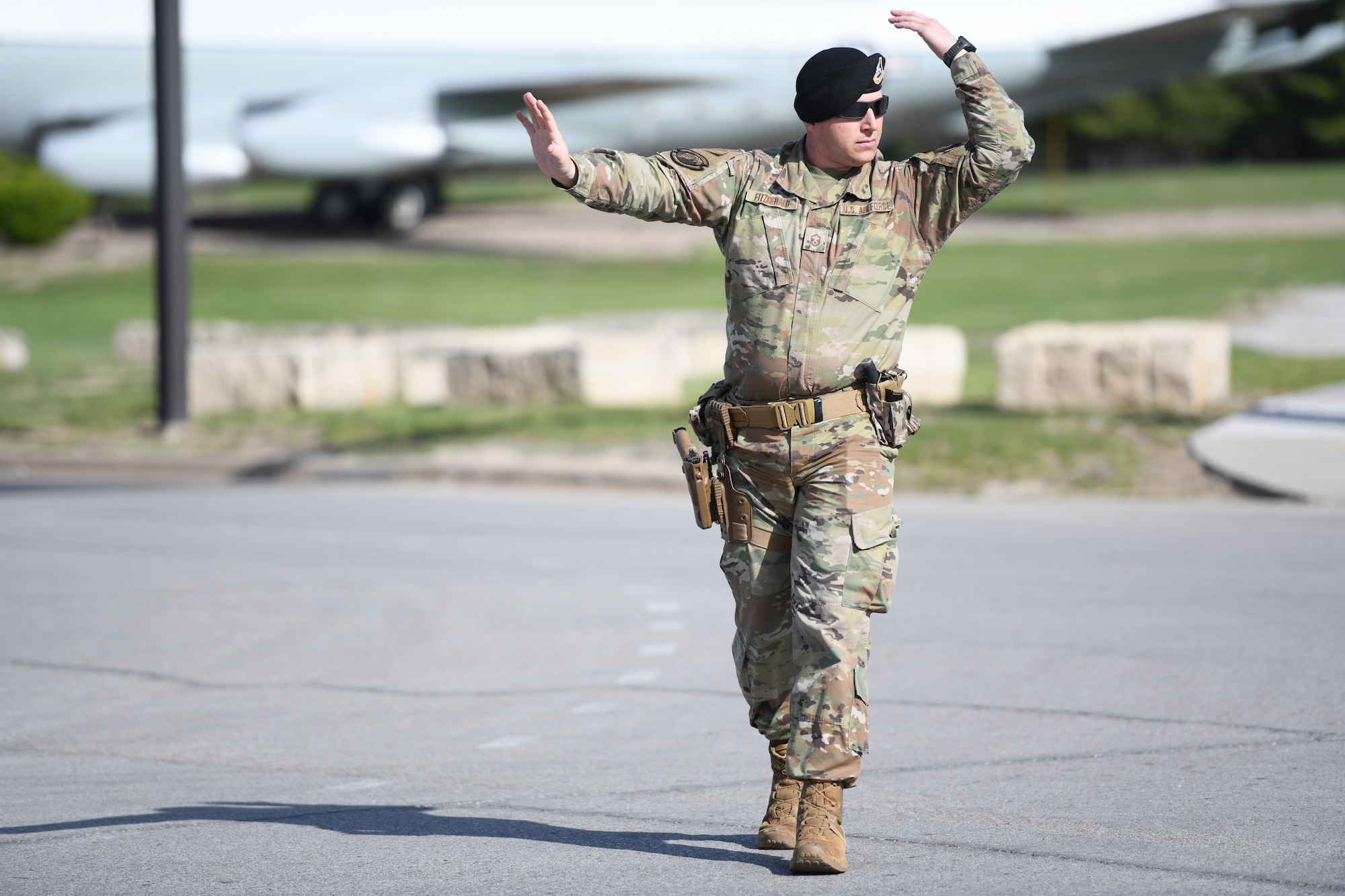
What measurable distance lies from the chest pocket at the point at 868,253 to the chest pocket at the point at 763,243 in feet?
0.43

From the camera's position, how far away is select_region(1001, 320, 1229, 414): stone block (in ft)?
45.1

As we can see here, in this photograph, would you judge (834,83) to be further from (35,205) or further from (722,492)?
(35,205)

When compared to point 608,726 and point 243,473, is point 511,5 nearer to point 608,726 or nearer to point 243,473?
point 243,473

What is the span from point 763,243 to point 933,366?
11.1 metres

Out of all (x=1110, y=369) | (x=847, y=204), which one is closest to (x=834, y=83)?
(x=847, y=204)

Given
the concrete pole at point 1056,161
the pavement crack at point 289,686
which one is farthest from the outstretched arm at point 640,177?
the concrete pole at point 1056,161

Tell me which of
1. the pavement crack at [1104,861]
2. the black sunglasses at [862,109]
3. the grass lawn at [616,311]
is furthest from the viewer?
the grass lawn at [616,311]

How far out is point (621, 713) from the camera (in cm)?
576

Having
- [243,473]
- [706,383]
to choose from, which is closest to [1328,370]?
[706,383]

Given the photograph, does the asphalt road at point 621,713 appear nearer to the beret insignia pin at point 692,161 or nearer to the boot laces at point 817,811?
the boot laces at point 817,811

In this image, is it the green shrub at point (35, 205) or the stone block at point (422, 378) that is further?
the green shrub at point (35, 205)

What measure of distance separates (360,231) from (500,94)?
204 inches

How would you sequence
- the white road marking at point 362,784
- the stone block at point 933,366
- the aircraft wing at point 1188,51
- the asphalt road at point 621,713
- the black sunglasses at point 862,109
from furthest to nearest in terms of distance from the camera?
the aircraft wing at point 1188,51 → the stone block at point 933,366 → the white road marking at point 362,784 → the asphalt road at point 621,713 → the black sunglasses at point 862,109

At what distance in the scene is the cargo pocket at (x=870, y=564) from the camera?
12.9 ft
